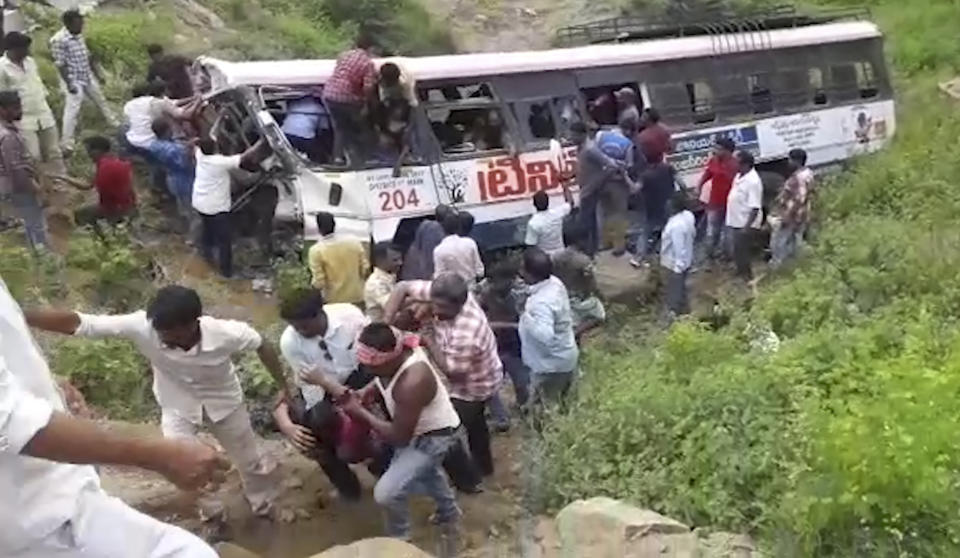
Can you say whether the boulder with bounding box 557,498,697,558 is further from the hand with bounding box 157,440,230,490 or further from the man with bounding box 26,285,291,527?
the hand with bounding box 157,440,230,490

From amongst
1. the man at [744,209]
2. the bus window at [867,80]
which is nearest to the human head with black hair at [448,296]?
the man at [744,209]

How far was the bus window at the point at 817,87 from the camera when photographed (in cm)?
1447

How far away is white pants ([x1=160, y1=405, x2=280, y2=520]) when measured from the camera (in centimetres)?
607

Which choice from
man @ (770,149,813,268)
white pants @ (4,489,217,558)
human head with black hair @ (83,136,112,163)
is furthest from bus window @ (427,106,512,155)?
white pants @ (4,489,217,558)

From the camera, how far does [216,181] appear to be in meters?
10.3

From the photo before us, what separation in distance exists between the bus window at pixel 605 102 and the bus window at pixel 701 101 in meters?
0.74

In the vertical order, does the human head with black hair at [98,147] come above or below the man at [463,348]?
above

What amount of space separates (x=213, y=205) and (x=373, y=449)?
450 cm

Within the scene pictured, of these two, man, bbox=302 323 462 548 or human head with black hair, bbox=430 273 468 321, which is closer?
man, bbox=302 323 462 548

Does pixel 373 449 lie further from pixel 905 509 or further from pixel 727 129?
pixel 727 129

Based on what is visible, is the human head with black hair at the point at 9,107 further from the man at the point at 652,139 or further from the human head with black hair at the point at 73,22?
the man at the point at 652,139

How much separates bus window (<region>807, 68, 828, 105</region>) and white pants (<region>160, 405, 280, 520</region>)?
954 centimetres

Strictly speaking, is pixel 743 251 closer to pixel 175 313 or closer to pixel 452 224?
pixel 452 224

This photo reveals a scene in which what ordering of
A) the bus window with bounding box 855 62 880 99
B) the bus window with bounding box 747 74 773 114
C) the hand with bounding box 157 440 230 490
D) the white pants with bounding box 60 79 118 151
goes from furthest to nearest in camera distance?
1. the bus window with bounding box 855 62 880 99
2. the bus window with bounding box 747 74 773 114
3. the white pants with bounding box 60 79 118 151
4. the hand with bounding box 157 440 230 490
